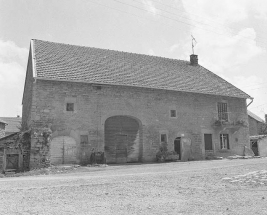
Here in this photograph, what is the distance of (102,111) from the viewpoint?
64.7 feet

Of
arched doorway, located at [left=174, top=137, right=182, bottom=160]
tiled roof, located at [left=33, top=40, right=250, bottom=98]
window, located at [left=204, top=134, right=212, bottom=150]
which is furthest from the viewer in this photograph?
window, located at [left=204, top=134, right=212, bottom=150]

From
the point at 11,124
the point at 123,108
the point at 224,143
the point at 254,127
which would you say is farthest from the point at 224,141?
the point at 11,124

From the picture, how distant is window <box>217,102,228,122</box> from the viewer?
24.1 meters

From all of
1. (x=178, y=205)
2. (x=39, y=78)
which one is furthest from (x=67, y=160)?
(x=178, y=205)

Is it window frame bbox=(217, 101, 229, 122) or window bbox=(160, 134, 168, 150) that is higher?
window frame bbox=(217, 101, 229, 122)

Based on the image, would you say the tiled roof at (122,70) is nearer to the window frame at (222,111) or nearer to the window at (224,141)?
the window frame at (222,111)

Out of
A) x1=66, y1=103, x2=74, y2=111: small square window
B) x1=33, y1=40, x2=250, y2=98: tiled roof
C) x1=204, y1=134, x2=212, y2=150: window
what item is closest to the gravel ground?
x1=66, y1=103, x2=74, y2=111: small square window

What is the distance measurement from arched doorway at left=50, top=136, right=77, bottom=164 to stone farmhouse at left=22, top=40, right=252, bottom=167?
59 millimetres

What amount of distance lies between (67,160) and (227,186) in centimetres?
1185

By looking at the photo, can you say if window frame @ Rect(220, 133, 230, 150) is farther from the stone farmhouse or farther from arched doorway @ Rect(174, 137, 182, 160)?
arched doorway @ Rect(174, 137, 182, 160)

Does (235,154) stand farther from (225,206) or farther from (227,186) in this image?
(225,206)

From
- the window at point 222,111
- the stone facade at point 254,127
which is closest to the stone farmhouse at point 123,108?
the window at point 222,111

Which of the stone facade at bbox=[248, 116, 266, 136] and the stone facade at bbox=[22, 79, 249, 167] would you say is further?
the stone facade at bbox=[248, 116, 266, 136]

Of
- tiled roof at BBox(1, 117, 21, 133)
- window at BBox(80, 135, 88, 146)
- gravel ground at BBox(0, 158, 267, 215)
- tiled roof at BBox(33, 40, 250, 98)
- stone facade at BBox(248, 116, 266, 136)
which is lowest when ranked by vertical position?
gravel ground at BBox(0, 158, 267, 215)
